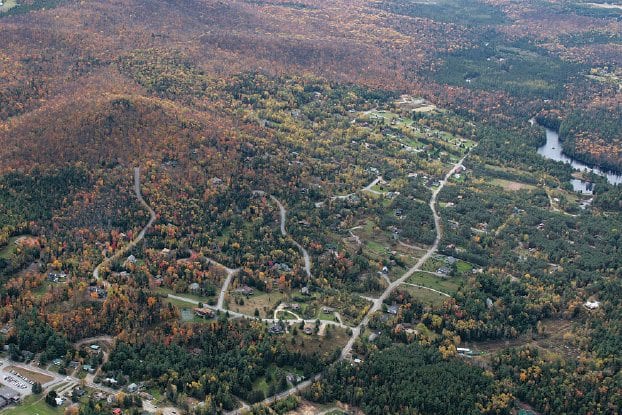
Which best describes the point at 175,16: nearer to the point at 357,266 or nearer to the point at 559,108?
the point at 559,108

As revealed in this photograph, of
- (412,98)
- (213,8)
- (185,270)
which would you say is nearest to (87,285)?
(185,270)

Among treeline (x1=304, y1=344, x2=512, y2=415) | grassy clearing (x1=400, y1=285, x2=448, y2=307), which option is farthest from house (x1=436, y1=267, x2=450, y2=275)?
treeline (x1=304, y1=344, x2=512, y2=415)

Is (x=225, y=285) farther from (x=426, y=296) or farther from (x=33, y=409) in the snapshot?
(x=33, y=409)

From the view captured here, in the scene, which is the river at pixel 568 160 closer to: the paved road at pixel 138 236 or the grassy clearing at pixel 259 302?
the grassy clearing at pixel 259 302

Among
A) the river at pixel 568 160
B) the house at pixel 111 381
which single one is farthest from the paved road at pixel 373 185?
the house at pixel 111 381

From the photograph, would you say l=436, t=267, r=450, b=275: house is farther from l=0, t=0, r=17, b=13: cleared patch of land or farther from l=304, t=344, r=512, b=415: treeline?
Result: l=0, t=0, r=17, b=13: cleared patch of land
